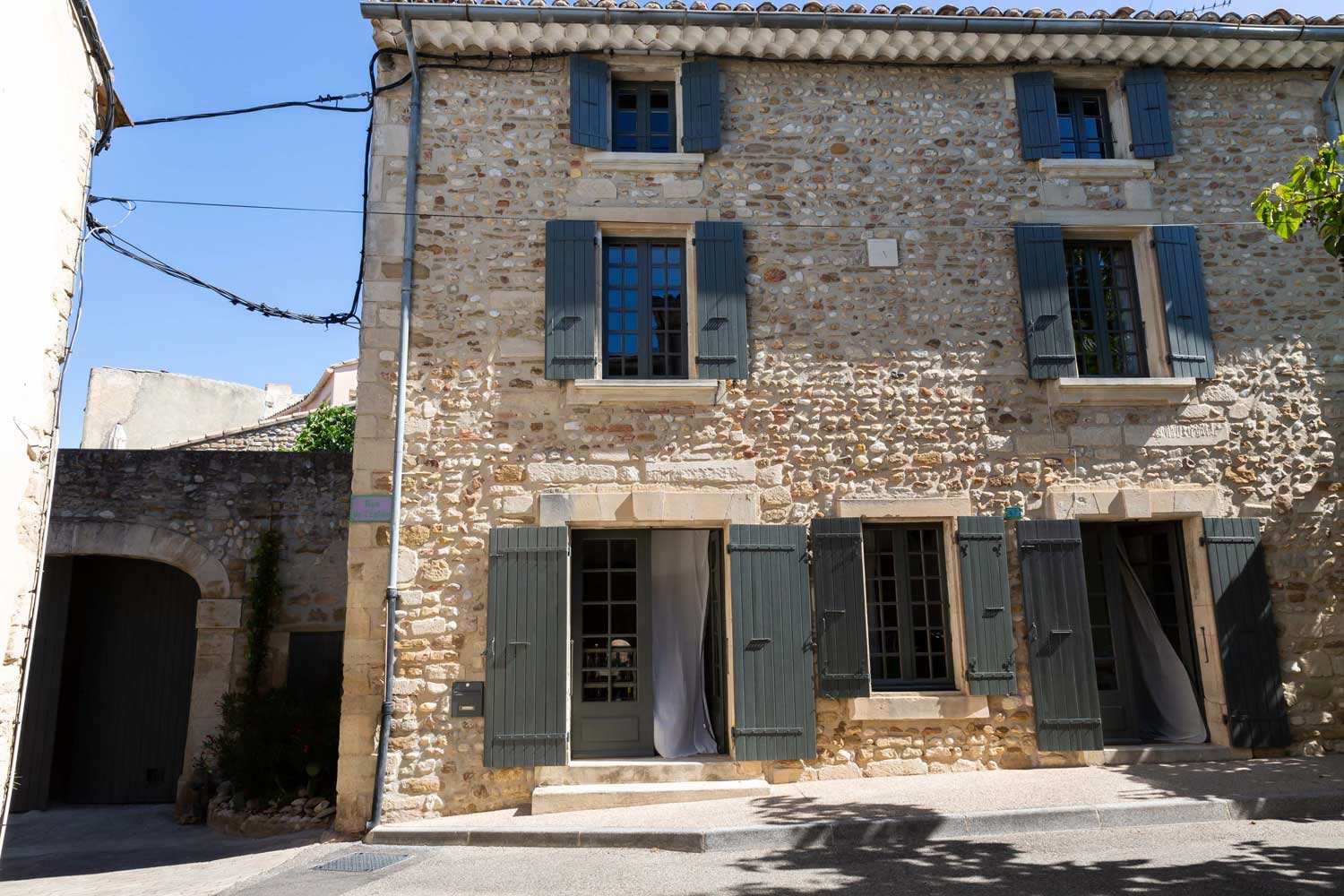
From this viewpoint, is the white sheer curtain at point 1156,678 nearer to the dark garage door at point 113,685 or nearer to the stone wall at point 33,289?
the stone wall at point 33,289

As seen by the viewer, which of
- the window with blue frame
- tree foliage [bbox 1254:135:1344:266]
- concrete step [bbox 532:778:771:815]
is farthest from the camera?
the window with blue frame

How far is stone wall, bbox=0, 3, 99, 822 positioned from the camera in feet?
13.4

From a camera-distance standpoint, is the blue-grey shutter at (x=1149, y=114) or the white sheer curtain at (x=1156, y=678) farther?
the blue-grey shutter at (x=1149, y=114)

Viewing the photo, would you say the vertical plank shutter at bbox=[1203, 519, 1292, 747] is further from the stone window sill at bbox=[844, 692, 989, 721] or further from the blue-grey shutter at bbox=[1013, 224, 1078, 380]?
the stone window sill at bbox=[844, 692, 989, 721]

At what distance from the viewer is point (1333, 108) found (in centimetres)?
740

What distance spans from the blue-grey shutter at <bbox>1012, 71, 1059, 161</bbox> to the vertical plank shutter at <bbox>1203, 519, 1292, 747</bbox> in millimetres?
3270

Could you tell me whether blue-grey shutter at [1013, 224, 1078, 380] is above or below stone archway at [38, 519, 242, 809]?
above

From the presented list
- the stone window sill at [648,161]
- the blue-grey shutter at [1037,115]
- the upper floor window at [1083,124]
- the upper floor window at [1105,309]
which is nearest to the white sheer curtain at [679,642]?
the stone window sill at [648,161]

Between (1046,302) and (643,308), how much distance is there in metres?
3.22

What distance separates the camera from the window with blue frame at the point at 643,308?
687 cm

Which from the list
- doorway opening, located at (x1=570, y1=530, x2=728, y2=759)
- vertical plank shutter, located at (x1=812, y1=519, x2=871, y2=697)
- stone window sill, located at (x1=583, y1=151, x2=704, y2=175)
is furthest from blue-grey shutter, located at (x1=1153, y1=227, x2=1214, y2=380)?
doorway opening, located at (x1=570, y1=530, x2=728, y2=759)

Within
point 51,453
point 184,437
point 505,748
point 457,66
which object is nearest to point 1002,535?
point 505,748

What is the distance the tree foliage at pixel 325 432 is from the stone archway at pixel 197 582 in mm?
7491

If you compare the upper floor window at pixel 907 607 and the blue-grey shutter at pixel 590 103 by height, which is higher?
the blue-grey shutter at pixel 590 103
